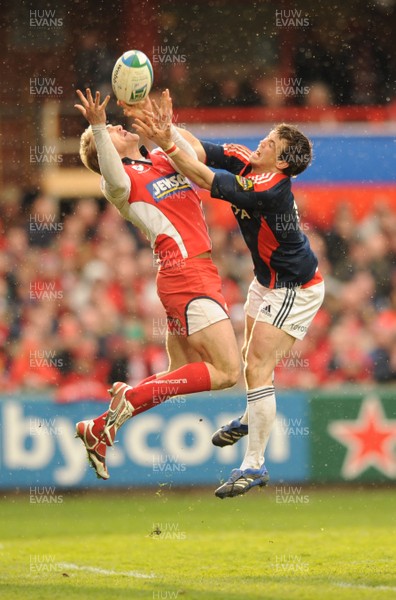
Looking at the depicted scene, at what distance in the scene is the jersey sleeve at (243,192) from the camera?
7621 millimetres

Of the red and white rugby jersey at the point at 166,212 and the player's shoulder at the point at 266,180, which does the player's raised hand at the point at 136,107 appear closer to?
the red and white rugby jersey at the point at 166,212

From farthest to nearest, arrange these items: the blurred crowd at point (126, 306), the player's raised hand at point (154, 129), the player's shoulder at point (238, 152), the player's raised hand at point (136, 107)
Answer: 1. the blurred crowd at point (126, 306)
2. the player's shoulder at point (238, 152)
3. the player's raised hand at point (136, 107)
4. the player's raised hand at point (154, 129)

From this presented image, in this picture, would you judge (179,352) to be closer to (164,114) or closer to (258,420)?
(258,420)

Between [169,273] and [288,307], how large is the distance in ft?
2.73

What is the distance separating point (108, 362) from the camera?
41.6 feet

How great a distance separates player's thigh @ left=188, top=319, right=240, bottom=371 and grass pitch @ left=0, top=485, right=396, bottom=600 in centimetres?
146

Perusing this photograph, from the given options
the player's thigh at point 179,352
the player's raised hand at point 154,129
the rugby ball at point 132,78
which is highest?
the rugby ball at point 132,78

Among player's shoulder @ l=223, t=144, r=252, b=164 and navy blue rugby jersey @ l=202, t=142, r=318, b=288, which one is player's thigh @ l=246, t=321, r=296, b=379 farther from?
player's shoulder @ l=223, t=144, r=252, b=164

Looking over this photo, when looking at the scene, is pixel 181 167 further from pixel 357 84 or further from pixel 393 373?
pixel 357 84

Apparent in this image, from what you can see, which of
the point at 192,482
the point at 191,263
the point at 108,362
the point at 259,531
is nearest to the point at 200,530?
the point at 259,531

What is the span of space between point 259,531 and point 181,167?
4115 millimetres

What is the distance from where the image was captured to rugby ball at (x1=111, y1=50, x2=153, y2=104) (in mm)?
7633

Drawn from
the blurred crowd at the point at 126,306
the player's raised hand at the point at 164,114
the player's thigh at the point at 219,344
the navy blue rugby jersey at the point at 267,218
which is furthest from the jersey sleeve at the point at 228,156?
the blurred crowd at the point at 126,306

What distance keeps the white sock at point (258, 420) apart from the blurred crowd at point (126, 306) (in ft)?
14.3
